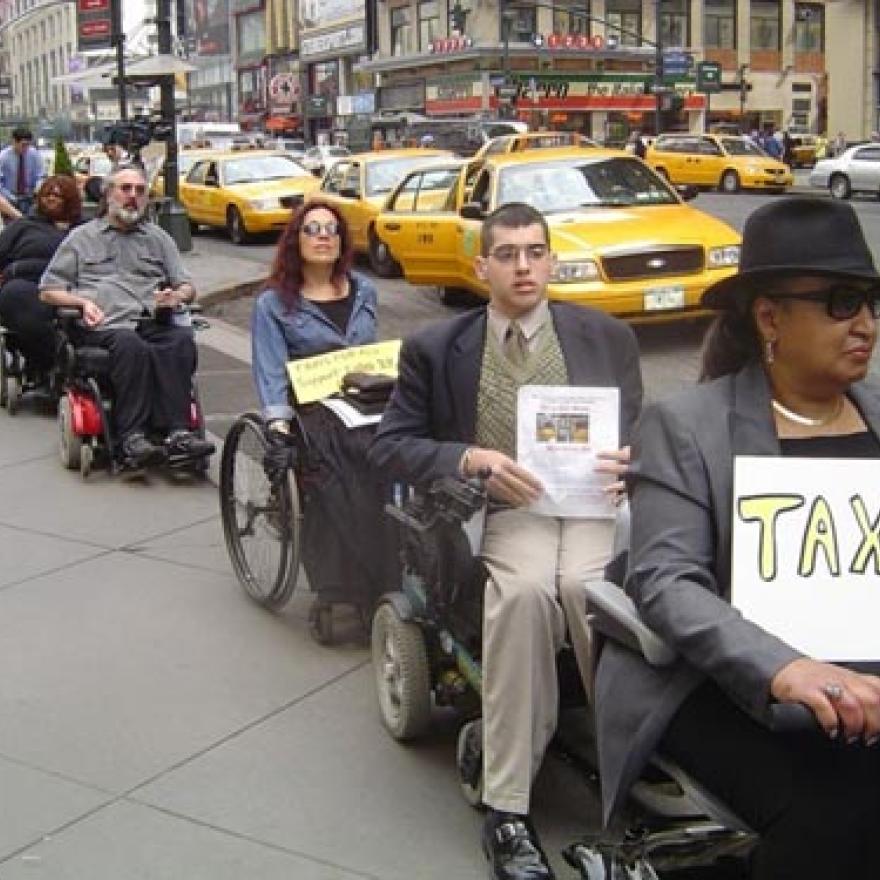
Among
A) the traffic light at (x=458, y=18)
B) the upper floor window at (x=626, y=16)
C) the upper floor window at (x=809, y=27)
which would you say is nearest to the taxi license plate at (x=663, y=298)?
the traffic light at (x=458, y=18)

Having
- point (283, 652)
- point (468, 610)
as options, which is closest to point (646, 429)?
point (468, 610)

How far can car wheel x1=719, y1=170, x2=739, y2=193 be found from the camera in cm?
4017

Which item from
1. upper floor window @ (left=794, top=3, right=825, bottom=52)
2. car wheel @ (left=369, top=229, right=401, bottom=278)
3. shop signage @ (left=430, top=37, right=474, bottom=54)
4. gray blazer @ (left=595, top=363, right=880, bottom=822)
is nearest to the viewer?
gray blazer @ (left=595, top=363, right=880, bottom=822)

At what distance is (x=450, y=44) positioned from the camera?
2960 inches

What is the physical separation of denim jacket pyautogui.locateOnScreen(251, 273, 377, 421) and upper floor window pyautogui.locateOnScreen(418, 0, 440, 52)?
78091 mm

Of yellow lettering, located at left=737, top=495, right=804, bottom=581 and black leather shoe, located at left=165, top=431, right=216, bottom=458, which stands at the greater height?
yellow lettering, located at left=737, top=495, right=804, bottom=581

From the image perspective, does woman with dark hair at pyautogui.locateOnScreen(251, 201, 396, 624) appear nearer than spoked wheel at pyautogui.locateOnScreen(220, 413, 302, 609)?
Yes

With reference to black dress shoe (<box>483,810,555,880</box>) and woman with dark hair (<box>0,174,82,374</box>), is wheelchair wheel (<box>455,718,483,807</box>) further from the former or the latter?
woman with dark hair (<box>0,174,82,374</box>)

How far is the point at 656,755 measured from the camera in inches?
104

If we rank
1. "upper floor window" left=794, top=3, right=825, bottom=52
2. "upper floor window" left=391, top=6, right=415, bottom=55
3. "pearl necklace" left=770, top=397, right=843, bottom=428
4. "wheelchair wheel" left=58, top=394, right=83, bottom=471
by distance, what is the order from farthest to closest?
1. "upper floor window" left=391, top=6, right=415, bottom=55
2. "upper floor window" left=794, top=3, right=825, bottom=52
3. "wheelchair wheel" left=58, top=394, right=83, bottom=471
4. "pearl necklace" left=770, top=397, right=843, bottom=428

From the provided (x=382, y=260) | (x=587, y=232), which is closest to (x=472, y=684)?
(x=587, y=232)

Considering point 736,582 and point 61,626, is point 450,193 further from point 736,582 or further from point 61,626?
point 736,582

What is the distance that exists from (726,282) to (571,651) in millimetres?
1226

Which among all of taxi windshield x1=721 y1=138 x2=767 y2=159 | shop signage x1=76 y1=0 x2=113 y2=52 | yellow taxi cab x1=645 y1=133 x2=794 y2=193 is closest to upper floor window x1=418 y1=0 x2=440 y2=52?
yellow taxi cab x1=645 y1=133 x2=794 y2=193
